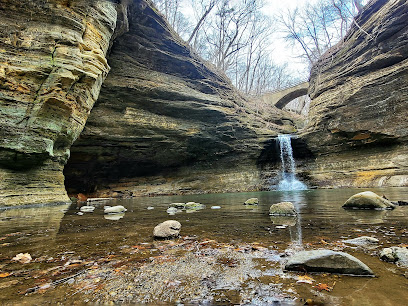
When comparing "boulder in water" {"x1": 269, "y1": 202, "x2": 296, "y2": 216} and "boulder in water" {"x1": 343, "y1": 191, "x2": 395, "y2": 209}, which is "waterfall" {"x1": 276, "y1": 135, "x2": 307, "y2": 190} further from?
"boulder in water" {"x1": 269, "y1": 202, "x2": 296, "y2": 216}

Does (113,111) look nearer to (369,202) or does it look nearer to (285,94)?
(369,202)

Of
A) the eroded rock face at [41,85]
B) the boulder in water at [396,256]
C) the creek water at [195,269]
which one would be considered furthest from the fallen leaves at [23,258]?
the eroded rock face at [41,85]

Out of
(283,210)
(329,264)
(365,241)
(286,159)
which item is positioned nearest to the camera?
(329,264)

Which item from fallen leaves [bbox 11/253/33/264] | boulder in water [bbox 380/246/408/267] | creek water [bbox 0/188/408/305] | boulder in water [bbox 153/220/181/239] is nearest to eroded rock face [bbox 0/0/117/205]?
creek water [bbox 0/188/408/305]

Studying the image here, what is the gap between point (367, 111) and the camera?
14.1 metres

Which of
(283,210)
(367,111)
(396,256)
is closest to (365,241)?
(396,256)

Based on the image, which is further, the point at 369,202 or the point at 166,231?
the point at 369,202

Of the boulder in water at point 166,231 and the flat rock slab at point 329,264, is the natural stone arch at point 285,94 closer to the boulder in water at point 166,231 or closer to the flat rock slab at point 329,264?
the boulder in water at point 166,231

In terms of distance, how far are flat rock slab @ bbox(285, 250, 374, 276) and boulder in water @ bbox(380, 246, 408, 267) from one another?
344 millimetres

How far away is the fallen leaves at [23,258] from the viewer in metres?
1.78

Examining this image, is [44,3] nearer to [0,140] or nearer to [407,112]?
[0,140]

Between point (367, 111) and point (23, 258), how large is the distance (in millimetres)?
17691

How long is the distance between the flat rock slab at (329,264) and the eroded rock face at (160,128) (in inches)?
536

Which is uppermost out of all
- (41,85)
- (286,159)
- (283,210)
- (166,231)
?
(41,85)
